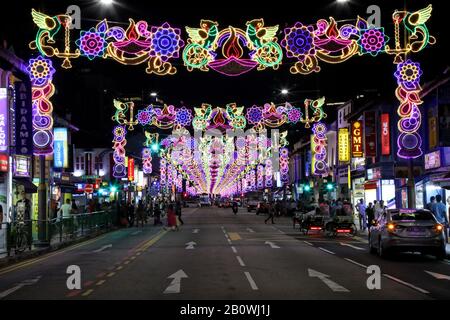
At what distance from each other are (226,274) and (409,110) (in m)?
13.9

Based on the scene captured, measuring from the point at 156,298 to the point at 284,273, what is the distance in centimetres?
521

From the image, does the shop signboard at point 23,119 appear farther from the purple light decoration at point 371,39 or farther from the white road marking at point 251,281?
the white road marking at point 251,281

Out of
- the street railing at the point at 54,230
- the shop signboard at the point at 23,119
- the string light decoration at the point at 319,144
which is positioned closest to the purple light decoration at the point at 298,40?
the shop signboard at the point at 23,119

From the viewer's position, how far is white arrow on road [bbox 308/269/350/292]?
14105 mm

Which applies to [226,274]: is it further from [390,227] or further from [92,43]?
[92,43]

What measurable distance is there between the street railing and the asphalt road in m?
1.06

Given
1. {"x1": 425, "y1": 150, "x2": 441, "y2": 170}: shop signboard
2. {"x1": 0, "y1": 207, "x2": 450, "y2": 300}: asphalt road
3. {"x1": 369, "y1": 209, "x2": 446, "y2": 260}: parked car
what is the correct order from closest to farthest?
{"x1": 0, "y1": 207, "x2": 450, "y2": 300}: asphalt road < {"x1": 369, "y1": 209, "x2": 446, "y2": 260}: parked car < {"x1": 425, "y1": 150, "x2": 441, "y2": 170}: shop signboard

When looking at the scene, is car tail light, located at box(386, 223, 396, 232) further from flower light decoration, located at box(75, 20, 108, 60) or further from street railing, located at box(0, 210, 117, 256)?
street railing, located at box(0, 210, 117, 256)

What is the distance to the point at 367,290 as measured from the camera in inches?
550

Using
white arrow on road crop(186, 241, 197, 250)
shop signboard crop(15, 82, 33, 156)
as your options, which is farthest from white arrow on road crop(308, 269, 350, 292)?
shop signboard crop(15, 82, 33, 156)

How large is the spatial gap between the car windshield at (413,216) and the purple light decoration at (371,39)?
267 inches

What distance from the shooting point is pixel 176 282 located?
15422 mm

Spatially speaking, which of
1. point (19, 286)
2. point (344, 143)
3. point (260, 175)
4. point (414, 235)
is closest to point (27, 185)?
point (19, 286)

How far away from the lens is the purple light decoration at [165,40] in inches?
957
